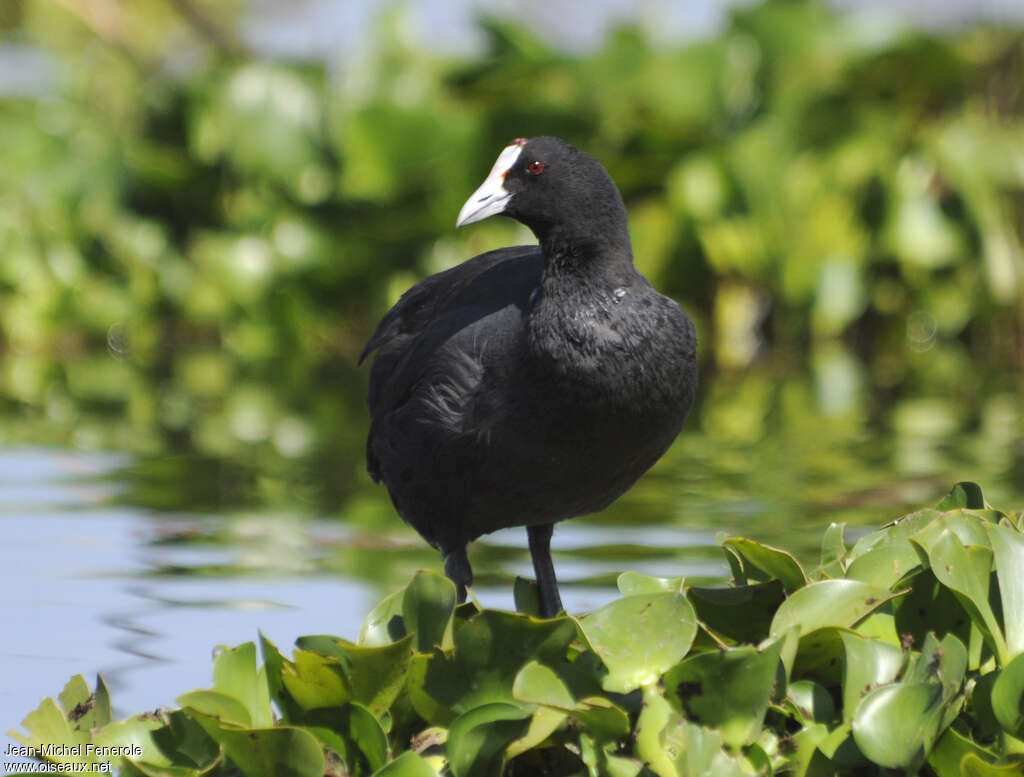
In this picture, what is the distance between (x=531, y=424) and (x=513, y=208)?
0.39 metres

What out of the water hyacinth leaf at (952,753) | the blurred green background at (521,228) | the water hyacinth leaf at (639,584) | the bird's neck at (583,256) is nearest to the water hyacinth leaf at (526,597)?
the water hyacinth leaf at (639,584)

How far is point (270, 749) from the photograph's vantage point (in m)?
2.30

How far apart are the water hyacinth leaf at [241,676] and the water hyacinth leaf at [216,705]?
5cm

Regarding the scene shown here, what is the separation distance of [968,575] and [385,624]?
3.05 ft

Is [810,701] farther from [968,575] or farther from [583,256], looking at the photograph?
[583,256]

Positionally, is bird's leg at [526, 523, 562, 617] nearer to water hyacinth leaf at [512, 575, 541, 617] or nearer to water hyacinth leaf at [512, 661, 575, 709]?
water hyacinth leaf at [512, 575, 541, 617]

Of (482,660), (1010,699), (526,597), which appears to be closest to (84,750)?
(482,660)

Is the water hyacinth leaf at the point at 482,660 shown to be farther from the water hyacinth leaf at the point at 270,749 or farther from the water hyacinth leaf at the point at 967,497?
the water hyacinth leaf at the point at 967,497

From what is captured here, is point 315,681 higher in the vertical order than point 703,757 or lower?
higher

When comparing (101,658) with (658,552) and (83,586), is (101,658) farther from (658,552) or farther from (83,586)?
(658,552)

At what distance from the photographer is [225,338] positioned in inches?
422

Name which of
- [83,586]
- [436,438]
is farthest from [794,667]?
[83,586]

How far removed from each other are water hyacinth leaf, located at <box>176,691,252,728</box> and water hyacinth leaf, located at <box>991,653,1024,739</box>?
1067 mm

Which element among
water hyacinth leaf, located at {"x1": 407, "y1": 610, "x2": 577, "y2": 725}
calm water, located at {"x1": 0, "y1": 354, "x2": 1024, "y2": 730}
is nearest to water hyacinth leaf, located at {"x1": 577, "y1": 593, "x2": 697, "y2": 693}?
water hyacinth leaf, located at {"x1": 407, "y1": 610, "x2": 577, "y2": 725}
